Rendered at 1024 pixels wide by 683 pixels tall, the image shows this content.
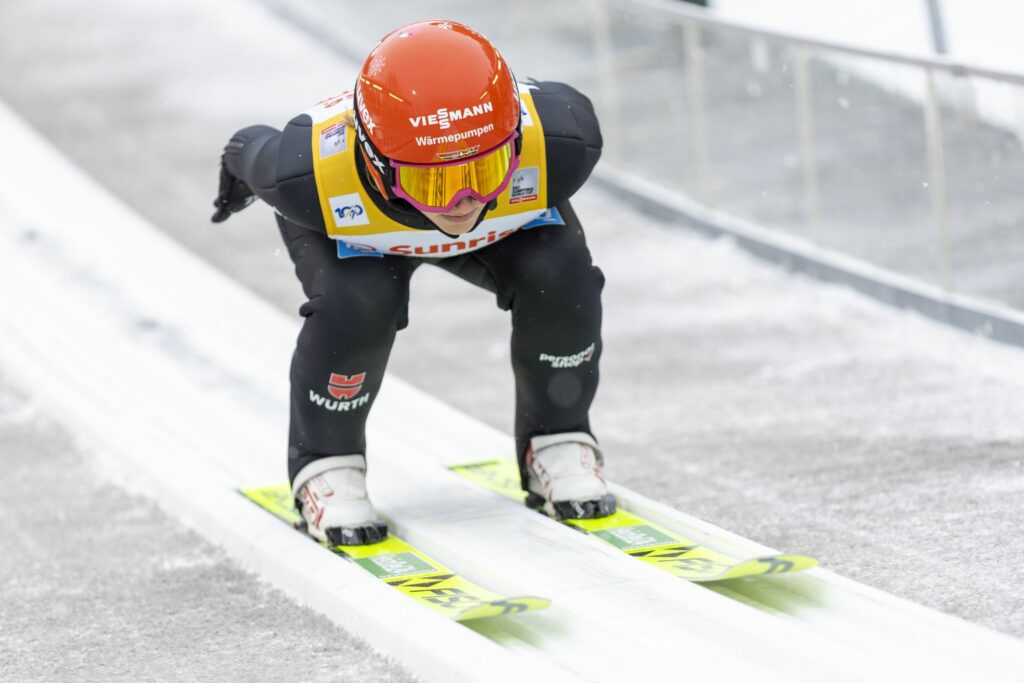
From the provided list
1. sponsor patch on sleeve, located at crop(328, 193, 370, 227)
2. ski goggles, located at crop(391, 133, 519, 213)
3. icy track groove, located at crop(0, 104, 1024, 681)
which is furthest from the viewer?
sponsor patch on sleeve, located at crop(328, 193, 370, 227)

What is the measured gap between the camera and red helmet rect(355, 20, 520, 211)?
3.25 meters

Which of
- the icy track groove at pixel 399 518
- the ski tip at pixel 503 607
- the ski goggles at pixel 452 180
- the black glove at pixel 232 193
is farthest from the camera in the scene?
the black glove at pixel 232 193

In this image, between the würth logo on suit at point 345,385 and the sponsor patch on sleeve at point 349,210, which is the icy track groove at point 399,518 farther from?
the sponsor patch on sleeve at point 349,210

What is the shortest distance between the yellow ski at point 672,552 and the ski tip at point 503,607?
1.22ft

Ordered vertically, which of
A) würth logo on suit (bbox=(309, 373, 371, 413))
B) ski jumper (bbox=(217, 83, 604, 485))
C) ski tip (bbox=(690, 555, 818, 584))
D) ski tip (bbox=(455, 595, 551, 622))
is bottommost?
ski tip (bbox=(455, 595, 551, 622))

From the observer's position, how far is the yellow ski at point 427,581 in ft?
10.4

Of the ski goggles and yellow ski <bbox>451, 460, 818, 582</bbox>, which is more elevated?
the ski goggles

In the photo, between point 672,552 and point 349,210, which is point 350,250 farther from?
point 672,552

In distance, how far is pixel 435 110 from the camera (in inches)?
128

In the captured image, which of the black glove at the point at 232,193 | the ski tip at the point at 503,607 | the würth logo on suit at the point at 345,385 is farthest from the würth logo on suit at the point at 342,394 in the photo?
the ski tip at the point at 503,607

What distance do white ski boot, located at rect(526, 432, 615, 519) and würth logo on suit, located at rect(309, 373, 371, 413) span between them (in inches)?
18.6

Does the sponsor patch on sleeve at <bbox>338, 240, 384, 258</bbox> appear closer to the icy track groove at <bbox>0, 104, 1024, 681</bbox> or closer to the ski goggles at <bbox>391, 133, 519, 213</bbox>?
the ski goggles at <bbox>391, 133, 519, 213</bbox>

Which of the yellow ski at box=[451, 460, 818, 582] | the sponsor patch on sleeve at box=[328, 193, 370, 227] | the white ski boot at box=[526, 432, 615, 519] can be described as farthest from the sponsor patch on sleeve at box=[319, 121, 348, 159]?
the yellow ski at box=[451, 460, 818, 582]

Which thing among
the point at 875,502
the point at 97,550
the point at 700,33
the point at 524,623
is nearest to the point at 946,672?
the point at 524,623
